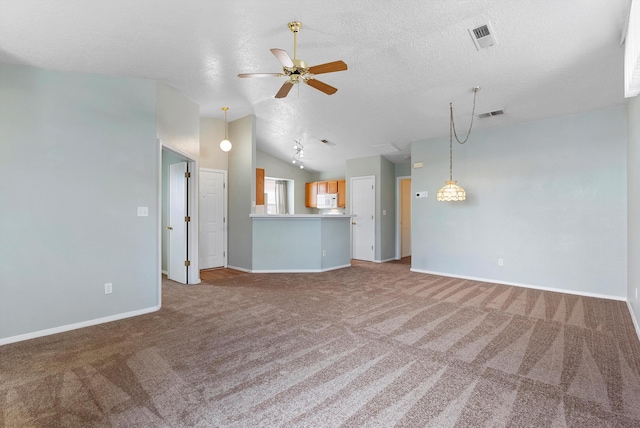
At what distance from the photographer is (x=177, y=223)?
5.02 m

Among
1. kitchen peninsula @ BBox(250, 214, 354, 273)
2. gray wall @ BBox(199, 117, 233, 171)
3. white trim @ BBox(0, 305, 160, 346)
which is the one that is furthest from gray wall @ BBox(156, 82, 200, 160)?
white trim @ BBox(0, 305, 160, 346)

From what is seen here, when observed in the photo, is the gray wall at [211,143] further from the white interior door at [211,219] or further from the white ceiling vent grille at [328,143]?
the white ceiling vent grille at [328,143]

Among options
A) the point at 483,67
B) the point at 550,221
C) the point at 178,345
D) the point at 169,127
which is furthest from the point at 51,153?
the point at 550,221

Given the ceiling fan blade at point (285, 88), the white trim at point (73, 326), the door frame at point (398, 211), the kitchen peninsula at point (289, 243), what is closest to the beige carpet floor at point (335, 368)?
the white trim at point (73, 326)

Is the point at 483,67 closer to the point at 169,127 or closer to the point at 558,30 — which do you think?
the point at 558,30

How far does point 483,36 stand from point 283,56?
195 cm

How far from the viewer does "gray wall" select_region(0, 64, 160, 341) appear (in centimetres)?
279

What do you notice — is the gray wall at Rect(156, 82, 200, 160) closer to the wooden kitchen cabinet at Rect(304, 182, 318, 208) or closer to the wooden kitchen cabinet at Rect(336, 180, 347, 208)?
the wooden kitchen cabinet at Rect(336, 180, 347, 208)

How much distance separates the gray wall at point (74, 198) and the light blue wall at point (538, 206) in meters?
4.91

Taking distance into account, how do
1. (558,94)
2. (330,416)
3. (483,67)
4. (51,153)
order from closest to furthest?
(330,416)
(51,153)
(483,67)
(558,94)

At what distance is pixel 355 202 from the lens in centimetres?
771

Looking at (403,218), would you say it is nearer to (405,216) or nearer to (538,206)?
(405,216)

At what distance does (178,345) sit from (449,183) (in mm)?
4194

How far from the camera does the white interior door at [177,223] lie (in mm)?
4887
